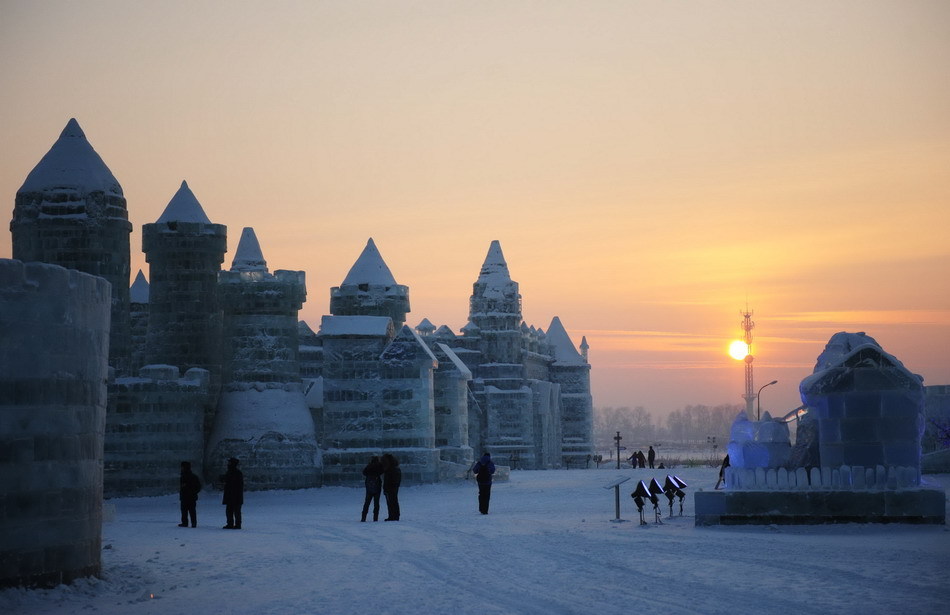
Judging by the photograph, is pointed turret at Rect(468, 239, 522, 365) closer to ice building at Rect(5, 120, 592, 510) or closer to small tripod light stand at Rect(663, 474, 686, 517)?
ice building at Rect(5, 120, 592, 510)

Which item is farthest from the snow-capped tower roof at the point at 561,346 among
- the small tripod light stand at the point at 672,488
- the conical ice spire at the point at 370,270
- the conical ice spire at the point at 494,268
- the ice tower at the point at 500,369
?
the small tripod light stand at the point at 672,488

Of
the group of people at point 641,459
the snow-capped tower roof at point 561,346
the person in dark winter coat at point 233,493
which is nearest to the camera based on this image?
the person in dark winter coat at point 233,493

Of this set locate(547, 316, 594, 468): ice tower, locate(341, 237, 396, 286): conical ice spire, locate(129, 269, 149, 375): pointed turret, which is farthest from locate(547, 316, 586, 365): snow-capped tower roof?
locate(341, 237, 396, 286): conical ice spire

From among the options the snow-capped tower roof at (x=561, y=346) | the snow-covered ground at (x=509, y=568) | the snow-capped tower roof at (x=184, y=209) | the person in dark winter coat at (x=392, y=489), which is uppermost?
the snow-capped tower roof at (x=184, y=209)

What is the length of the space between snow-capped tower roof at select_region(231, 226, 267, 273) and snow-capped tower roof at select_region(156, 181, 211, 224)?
3.36m

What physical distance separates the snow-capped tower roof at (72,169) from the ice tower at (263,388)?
378cm

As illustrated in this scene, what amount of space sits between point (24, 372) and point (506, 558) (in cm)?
571

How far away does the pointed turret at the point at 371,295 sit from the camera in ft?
122

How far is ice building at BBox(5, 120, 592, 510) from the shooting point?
29.2m

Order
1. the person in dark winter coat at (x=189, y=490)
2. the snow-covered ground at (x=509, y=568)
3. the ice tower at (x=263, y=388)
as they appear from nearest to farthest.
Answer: the snow-covered ground at (x=509, y=568)
the person in dark winter coat at (x=189, y=490)
the ice tower at (x=263, y=388)

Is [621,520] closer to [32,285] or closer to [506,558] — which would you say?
[506,558]

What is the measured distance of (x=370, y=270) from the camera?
37.8 m

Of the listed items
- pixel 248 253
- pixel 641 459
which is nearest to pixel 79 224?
pixel 248 253

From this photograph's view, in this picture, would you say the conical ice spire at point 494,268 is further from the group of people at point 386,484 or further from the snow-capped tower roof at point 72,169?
the group of people at point 386,484
